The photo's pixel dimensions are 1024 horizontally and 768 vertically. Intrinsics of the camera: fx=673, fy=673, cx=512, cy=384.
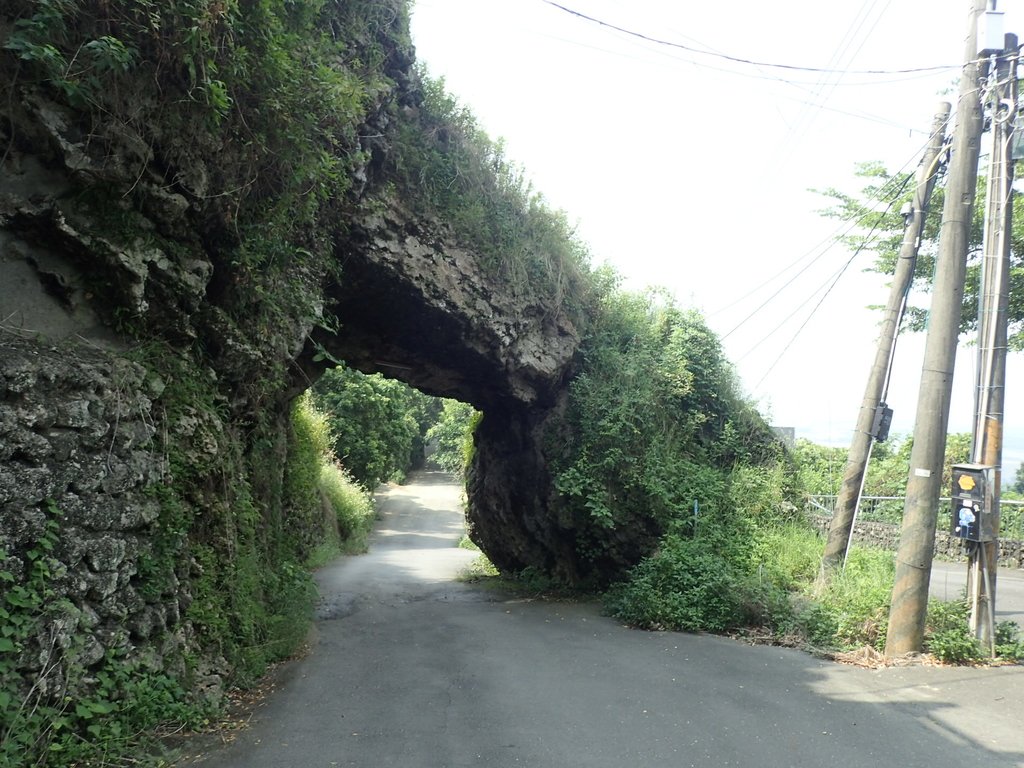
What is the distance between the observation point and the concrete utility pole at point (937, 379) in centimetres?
737

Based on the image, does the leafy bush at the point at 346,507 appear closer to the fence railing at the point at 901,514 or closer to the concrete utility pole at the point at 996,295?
the fence railing at the point at 901,514

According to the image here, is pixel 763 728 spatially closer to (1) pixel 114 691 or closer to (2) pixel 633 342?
(1) pixel 114 691

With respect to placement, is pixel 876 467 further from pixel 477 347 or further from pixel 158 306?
pixel 158 306

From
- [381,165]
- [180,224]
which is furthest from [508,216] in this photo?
[180,224]

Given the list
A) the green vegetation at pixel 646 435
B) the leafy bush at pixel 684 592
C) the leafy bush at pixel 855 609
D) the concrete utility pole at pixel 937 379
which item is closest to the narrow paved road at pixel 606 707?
the leafy bush at pixel 684 592

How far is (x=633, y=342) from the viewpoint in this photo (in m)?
13.1

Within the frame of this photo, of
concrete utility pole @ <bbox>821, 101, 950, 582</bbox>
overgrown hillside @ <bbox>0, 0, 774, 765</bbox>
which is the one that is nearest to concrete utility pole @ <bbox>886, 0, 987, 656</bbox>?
concrete utility pole @ <bbox>821, 101, 950, 582</bbox>

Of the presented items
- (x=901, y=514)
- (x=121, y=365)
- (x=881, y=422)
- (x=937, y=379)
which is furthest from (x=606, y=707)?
(x=901, y=514)

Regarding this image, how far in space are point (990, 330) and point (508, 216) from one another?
7198 mm

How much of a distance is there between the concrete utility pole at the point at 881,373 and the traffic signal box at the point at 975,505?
1864 millimetres

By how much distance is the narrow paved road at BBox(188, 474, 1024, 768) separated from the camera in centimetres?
501

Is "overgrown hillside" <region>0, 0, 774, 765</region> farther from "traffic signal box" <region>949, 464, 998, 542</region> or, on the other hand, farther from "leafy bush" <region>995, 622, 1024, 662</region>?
"leafy bush" <region>995, 622, 1024, 662</region>

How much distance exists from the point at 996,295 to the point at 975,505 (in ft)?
8.10

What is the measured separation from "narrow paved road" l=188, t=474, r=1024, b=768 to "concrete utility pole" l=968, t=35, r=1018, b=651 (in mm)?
2301
